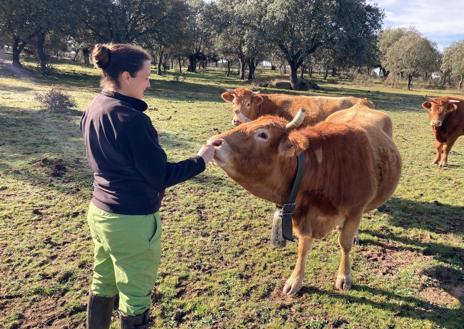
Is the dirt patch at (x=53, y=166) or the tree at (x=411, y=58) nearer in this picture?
the dirt patch at (x=53, y=166)

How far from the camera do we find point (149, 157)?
2186 millimetres

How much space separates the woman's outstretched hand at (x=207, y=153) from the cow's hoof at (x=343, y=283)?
221 centimetres

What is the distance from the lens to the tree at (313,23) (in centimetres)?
2716

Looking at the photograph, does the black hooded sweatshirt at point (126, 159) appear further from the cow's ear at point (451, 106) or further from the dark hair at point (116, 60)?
the cow's ear at point (451, 106)

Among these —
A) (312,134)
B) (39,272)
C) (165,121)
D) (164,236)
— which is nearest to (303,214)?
(312,134)

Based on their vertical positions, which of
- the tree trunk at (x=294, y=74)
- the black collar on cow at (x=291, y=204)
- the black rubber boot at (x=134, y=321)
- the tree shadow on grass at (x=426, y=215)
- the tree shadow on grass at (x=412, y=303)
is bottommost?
the tree shadow on grass at (x=412, y=303)

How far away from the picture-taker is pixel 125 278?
2.41 metres

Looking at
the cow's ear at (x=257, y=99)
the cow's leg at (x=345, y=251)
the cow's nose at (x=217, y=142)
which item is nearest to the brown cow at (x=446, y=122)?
the cow's ear at (x=257, y=99)

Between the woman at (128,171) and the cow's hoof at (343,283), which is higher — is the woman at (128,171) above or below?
above

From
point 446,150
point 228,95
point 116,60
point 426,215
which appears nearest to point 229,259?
point 116,60

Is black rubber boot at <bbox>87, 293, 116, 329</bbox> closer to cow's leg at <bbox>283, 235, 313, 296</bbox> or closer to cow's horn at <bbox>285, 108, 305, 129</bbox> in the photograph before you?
cow's leg at <bbox>283, 235, 313, 296</bbox>

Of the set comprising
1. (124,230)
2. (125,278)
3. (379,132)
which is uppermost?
(379,132)

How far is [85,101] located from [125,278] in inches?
577

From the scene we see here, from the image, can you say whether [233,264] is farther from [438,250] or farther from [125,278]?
[438,250]
